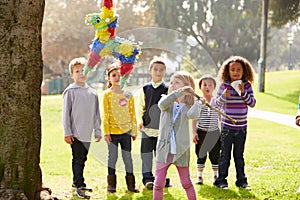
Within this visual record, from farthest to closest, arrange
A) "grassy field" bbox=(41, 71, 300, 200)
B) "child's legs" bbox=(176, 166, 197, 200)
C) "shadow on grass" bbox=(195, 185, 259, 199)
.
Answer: "grassy field" bbox=(41, 71, 300, 200) → "shadow on grass" bbox=(195, 185, 259, 199) → "child's legs" bbox=(176, 166, 197, 200)

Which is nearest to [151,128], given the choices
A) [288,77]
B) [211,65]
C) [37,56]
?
[211,65]

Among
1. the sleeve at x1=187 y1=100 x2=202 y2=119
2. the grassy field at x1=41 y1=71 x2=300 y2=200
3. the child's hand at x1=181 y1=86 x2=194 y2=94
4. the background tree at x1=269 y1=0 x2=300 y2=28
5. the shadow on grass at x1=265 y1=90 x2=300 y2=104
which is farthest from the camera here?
the background tree at x1=269 y1=0 x2=300 y2=28

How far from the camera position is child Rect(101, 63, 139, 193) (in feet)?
16.8

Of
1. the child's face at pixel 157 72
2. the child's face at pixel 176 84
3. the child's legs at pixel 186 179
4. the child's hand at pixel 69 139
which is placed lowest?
the child's legs at pixel 186 179

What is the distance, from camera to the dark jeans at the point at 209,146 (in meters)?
5.70

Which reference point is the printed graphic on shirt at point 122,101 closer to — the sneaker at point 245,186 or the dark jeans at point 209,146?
the dark jeans at point 209,146

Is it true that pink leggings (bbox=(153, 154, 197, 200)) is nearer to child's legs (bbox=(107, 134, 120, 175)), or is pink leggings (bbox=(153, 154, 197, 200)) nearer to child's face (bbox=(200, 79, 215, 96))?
child's legs (bbox=(107, 134, 120, 175))

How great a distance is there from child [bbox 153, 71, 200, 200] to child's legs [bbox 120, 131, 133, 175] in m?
0.97

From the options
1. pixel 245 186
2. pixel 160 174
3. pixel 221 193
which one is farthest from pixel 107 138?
pixel 245 186

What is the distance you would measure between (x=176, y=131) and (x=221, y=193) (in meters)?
1.24

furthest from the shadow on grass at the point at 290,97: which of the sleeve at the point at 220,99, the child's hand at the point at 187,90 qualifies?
the child's hand at the point at 187,90

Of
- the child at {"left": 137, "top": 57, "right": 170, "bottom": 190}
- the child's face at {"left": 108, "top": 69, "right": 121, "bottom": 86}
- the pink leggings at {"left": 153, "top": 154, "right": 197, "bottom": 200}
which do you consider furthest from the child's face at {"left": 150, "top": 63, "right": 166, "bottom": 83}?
the pink leggings at {"left": 153, "top": 154, "right": 197, "bottom": 200}

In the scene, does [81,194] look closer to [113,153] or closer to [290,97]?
[113,153]

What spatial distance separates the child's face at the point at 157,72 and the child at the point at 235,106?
60 cm
